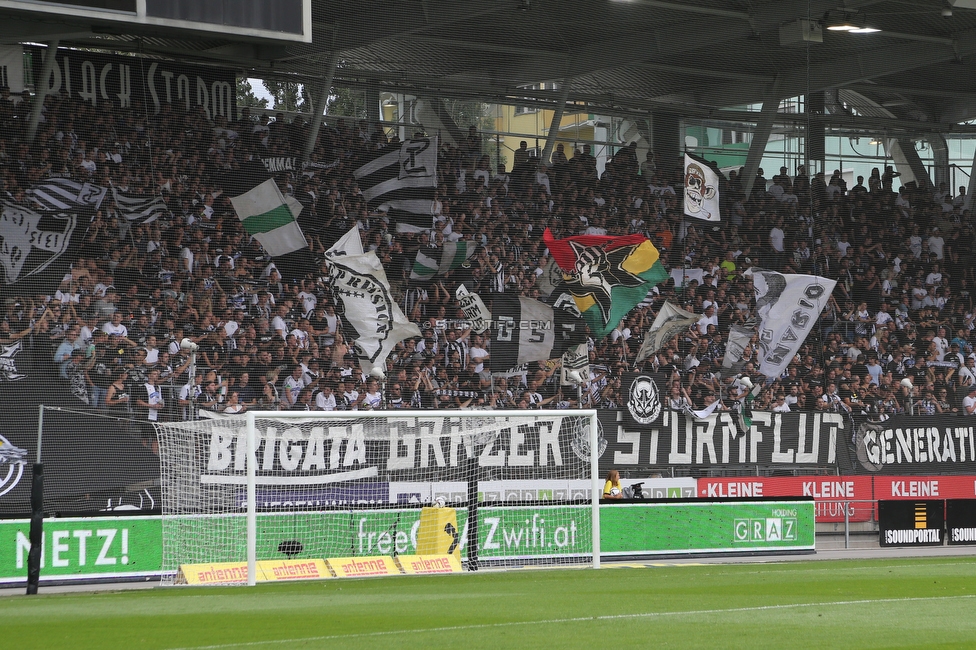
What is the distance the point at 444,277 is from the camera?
2373cm

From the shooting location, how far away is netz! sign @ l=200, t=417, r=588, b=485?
58.9 ft

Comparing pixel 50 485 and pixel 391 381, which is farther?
pixel 391 381

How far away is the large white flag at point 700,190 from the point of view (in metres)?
25.2

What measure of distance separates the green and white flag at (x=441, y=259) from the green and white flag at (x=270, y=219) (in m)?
2.31

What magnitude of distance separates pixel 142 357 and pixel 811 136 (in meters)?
17.9

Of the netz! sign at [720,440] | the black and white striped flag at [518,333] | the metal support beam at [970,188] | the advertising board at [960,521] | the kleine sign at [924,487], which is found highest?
the metal support beam at [970,188]

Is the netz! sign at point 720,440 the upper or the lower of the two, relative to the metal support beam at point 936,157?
lower

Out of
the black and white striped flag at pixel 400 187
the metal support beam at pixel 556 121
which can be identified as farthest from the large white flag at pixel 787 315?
the black and white striped flag at pixel 400 187

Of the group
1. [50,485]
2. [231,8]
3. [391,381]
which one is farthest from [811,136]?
[50,485]

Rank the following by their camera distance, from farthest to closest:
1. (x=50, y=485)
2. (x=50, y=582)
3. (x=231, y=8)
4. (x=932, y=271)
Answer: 1. (x=932, y=271)
2. (x=231, y=8)
3. (x=50, y=485)
4. (x=50, y=582)

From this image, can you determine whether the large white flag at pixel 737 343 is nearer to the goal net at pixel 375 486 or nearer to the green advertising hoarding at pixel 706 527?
the green advertising hoarding at pixel 706 527

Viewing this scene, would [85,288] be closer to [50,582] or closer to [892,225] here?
[50,582]

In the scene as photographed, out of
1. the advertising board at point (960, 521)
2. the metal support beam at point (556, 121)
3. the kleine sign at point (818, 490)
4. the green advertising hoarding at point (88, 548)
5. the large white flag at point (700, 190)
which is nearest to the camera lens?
the green advertising hoarding at point (88, 548)

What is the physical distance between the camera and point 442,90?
26.9m
